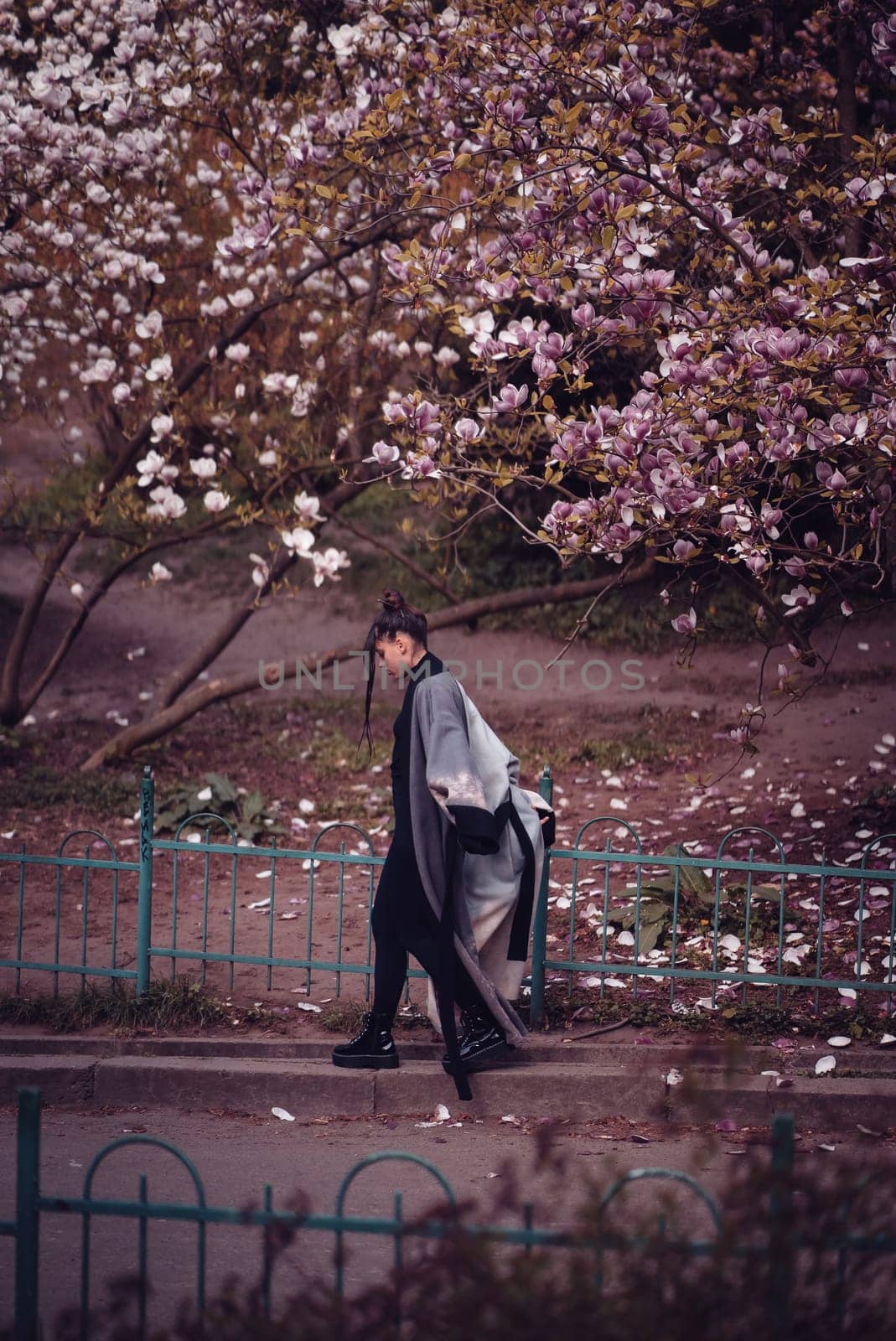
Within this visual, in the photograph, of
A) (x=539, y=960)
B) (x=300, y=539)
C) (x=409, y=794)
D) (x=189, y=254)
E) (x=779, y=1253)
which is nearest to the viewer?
(x=779, y=1253)

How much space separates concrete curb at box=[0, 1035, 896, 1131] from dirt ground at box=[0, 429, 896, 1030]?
0.50m

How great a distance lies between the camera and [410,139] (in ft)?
26.3

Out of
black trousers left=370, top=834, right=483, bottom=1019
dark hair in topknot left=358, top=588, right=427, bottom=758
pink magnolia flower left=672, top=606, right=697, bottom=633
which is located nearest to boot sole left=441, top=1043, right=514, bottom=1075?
black trousers left=370, top=834, right=483, bottom=1019

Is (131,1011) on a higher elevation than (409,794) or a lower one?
lower

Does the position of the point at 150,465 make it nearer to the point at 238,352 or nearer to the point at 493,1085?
the point at 238,352

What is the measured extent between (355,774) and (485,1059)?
5438mm

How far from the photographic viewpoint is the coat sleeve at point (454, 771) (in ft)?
16.0

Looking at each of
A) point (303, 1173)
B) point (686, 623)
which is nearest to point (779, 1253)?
point (303, 1173)

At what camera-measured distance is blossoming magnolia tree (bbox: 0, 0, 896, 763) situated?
18.1ft

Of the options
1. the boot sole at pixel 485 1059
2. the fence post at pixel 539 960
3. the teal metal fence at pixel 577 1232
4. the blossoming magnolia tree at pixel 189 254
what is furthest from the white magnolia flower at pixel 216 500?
the teal metal fence at pixel 577 1232

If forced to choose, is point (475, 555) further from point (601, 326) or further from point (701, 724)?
point (601, 326)

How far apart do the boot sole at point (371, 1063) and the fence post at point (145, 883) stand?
Result: 1.01 meters

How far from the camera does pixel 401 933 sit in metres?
5.17

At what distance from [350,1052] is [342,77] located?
628 centimetres
